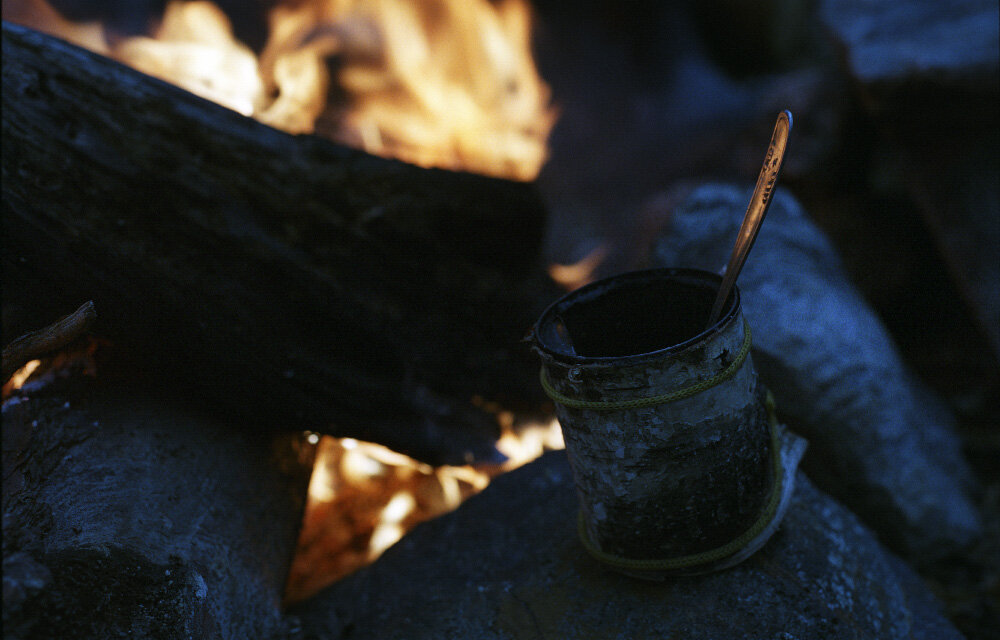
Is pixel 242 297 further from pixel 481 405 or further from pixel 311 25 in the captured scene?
pixel 311 25

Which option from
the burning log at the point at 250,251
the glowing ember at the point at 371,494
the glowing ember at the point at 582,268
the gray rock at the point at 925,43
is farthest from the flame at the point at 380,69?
the gray rock at the point at 925,43

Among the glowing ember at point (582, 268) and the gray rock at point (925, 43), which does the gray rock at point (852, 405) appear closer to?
the gray rock at point (925, 43)

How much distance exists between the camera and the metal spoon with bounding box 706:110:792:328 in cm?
124

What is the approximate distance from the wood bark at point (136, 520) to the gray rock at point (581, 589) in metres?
0.26

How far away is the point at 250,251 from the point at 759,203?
4.20 feet

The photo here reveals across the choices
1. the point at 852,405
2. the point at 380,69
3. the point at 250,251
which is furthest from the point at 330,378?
the point at 380,69

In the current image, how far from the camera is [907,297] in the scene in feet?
11.1

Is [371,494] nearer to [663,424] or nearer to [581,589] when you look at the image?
[581,589]

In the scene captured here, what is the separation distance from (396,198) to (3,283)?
103cm

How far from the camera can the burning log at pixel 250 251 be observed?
1.60m

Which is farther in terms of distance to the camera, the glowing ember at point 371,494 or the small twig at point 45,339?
the glowing ember at point 371,494

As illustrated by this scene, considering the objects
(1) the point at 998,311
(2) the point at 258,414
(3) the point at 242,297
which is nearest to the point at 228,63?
(3) the point at 242,297

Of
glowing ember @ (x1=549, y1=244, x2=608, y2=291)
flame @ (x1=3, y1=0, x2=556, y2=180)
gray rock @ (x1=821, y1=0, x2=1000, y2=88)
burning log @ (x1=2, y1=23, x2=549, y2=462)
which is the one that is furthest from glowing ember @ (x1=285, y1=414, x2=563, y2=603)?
→ gray rock @ (x1=821, y1=0, x2=1000, y2=88)

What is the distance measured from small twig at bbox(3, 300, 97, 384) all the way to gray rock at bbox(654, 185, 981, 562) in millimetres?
1640
